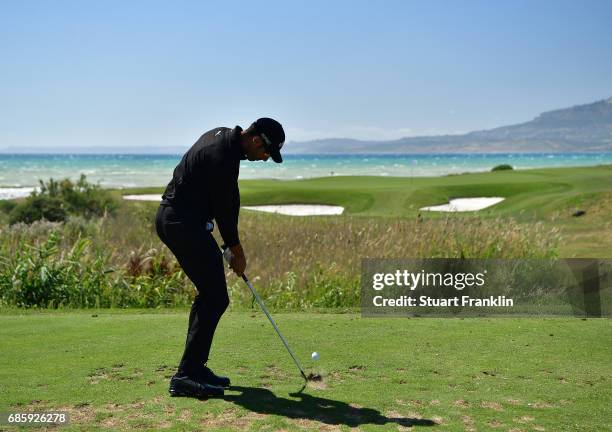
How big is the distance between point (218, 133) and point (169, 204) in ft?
2.24

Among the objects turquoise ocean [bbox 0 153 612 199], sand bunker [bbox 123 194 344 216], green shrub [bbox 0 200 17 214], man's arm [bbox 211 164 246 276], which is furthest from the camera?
turquoise ocean [bbox 0 153 612 199]

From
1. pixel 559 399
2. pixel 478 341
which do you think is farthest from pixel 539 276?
pixel 559 399

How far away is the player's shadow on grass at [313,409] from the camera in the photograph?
4840 mm

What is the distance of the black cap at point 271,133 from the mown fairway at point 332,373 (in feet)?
6.25

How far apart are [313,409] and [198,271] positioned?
1.38m

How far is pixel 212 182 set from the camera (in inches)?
207

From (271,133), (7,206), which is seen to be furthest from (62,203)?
(271,133)

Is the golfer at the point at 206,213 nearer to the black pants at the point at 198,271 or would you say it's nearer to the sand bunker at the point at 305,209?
the black pants at the point at 198,271

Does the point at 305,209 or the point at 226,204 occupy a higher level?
the point at 226,204

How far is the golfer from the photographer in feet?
17.3

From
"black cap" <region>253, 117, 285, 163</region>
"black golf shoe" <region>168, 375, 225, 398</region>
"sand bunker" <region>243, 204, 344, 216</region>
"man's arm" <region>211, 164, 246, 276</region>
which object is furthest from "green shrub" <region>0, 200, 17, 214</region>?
"black cap" <region>253, 117, 285, 163</region>

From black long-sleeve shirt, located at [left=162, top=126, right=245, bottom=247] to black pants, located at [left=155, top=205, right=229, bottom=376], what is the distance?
3.9 inches

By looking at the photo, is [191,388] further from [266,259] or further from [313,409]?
[266,259]

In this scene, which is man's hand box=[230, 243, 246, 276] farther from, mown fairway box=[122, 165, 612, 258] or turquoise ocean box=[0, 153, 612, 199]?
turquoise ocean box=[0, 153, 612, 199]
